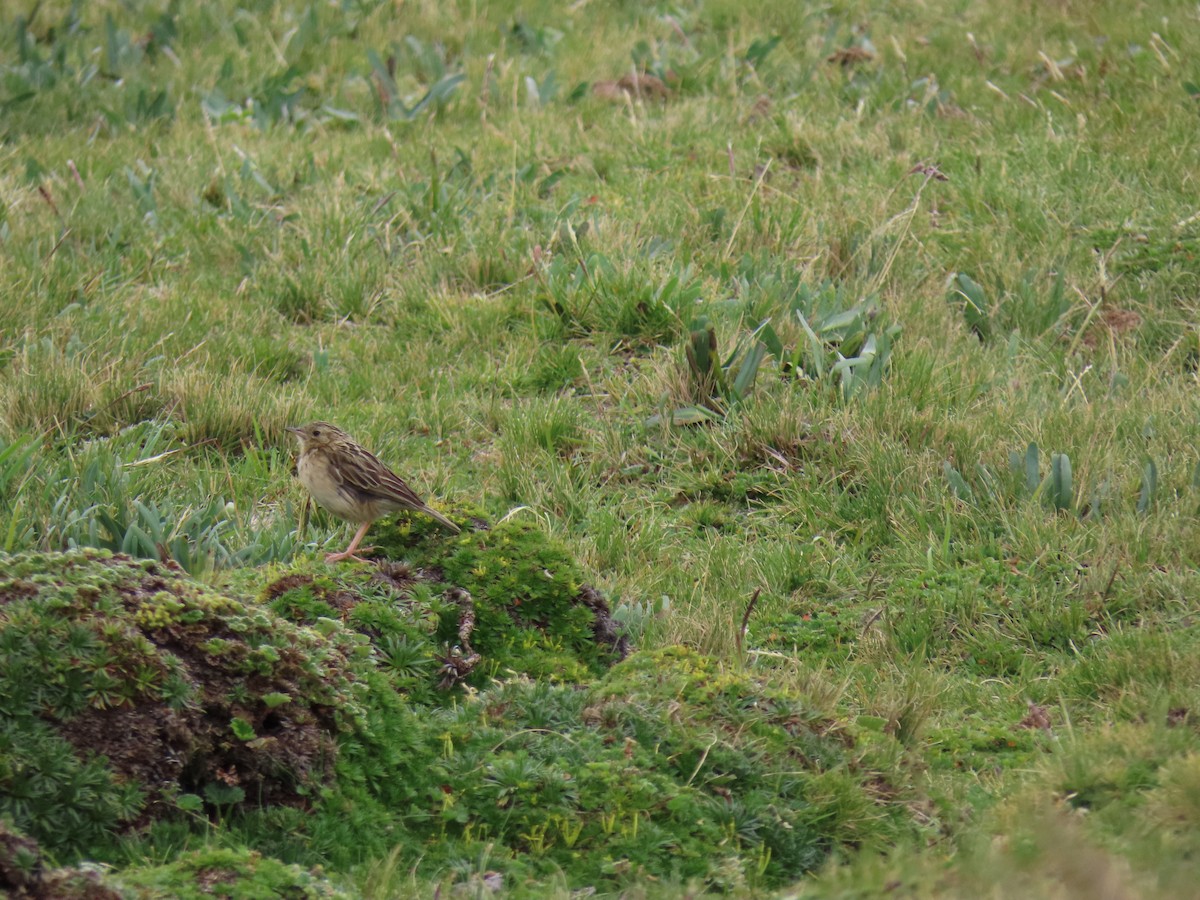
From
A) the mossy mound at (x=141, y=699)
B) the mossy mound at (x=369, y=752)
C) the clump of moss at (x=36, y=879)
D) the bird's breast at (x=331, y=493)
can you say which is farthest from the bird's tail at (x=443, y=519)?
the clump of moss at (x=36, y=879)

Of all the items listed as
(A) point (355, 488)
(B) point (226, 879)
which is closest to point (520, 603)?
(A) point (355, 488)

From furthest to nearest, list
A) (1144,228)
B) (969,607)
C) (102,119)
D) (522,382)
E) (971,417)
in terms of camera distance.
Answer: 1. (102,119)
2. (1144,228)
3. (522,382)
4. (971,417)
5. (969,607)

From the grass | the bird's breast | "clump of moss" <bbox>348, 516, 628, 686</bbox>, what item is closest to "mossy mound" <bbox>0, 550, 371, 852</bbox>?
the grass

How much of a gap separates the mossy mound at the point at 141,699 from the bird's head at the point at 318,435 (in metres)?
1.46

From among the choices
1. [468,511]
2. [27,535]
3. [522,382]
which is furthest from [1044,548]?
[27,535]

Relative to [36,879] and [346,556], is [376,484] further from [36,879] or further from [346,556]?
[36,879]

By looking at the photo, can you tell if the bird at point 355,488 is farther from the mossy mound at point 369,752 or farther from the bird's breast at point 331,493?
the mossy mound at point 369,752

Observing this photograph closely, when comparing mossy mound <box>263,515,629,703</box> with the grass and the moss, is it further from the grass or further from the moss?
the grass

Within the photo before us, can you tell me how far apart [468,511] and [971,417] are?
8.20 feet

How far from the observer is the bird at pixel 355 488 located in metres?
4.92

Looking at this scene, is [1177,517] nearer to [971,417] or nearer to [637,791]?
[971,417]

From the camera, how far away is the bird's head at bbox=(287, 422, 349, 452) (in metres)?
5.36

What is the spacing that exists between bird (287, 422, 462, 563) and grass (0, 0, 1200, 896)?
283 millimetres

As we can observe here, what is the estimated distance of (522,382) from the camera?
6898mm
